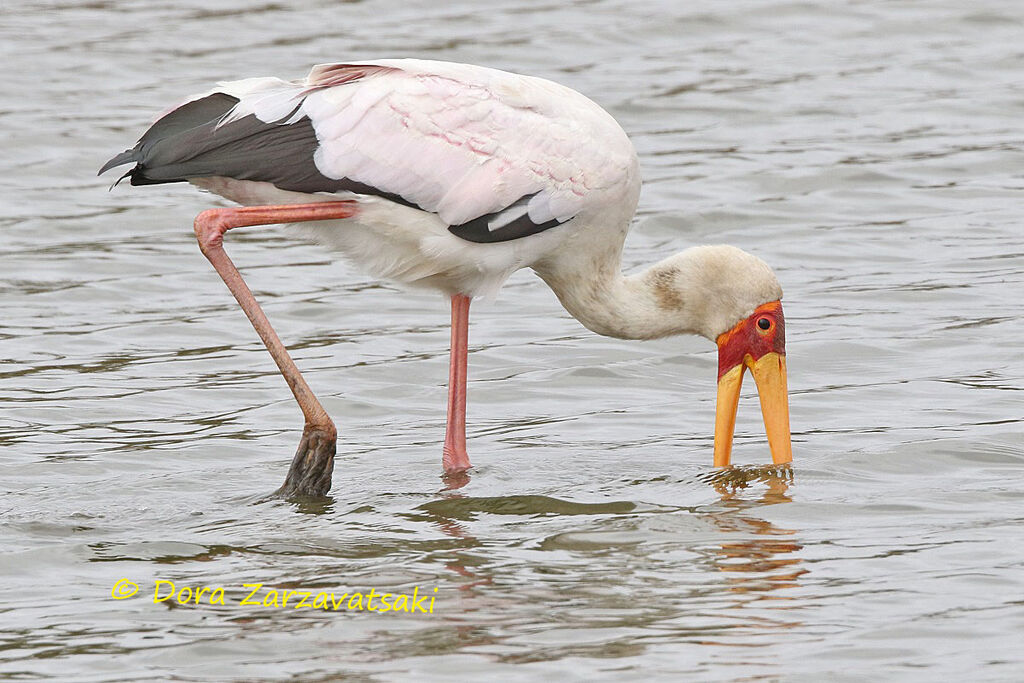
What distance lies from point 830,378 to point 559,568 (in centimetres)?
410

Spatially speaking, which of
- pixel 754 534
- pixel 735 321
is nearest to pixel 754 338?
pixel 735 321

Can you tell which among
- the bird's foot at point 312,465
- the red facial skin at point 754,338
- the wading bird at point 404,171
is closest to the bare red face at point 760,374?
the red facial skin at point 754,338

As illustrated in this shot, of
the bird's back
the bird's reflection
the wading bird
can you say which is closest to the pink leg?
the wading bird

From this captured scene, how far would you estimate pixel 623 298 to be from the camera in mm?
9555

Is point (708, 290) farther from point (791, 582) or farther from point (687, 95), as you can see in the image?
point (687, 95)

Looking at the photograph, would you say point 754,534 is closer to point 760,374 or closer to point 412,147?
point 760,374

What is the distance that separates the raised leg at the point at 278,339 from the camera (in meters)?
8.75

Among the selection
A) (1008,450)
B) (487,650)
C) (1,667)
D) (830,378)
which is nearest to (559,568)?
(487,650)

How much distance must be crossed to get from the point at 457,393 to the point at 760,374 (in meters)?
1.52

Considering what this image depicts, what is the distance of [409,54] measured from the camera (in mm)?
18859

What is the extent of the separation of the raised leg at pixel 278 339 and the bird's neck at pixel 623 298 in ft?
4.28

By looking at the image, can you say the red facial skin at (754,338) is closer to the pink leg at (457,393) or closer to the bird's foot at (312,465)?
the pink leg at (457,393)

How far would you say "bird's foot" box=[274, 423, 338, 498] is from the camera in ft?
29.4

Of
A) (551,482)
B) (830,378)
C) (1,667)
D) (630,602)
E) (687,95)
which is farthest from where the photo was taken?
(687,95)
